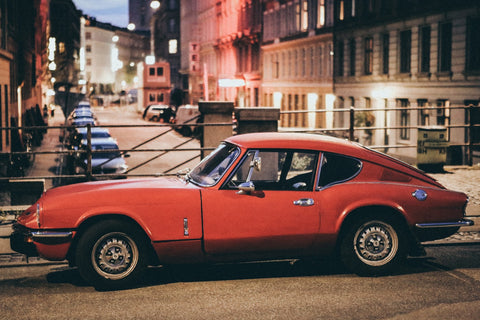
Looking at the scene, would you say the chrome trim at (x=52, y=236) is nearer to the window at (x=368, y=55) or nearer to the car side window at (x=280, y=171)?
the car side window at (x=280, y=171)

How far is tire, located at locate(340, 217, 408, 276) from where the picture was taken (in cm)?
Result: 764

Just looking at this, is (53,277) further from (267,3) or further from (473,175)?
(267,3)

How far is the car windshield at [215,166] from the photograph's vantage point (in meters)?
7.61

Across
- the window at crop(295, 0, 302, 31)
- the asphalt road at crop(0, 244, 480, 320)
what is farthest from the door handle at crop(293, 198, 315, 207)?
the window at crop(295, 0, 302, 31)

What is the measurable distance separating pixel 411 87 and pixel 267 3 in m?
30.8

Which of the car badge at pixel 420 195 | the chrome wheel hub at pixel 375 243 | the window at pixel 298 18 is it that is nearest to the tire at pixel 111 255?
the chrome wheel hub at pixel 375 243

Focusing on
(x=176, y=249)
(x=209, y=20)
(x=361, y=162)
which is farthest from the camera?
(x=209, y=20)

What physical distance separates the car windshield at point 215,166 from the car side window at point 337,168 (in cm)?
92

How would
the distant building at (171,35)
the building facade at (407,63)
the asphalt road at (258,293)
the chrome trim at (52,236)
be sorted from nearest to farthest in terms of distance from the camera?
the asphalt road at (258,293)
the chrome trim at (52,236)
the building facade at (407,63)
the distant building at (171,35)

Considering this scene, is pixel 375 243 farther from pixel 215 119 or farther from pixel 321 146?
pixel 215 119

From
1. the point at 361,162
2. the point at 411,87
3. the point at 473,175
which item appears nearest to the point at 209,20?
the point at 411,87

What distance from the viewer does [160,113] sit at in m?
67.8

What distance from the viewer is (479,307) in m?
6.46

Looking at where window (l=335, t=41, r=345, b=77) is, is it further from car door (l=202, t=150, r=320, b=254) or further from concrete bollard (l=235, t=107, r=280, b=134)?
car door (l=202, t=150, r=320, b=254)
